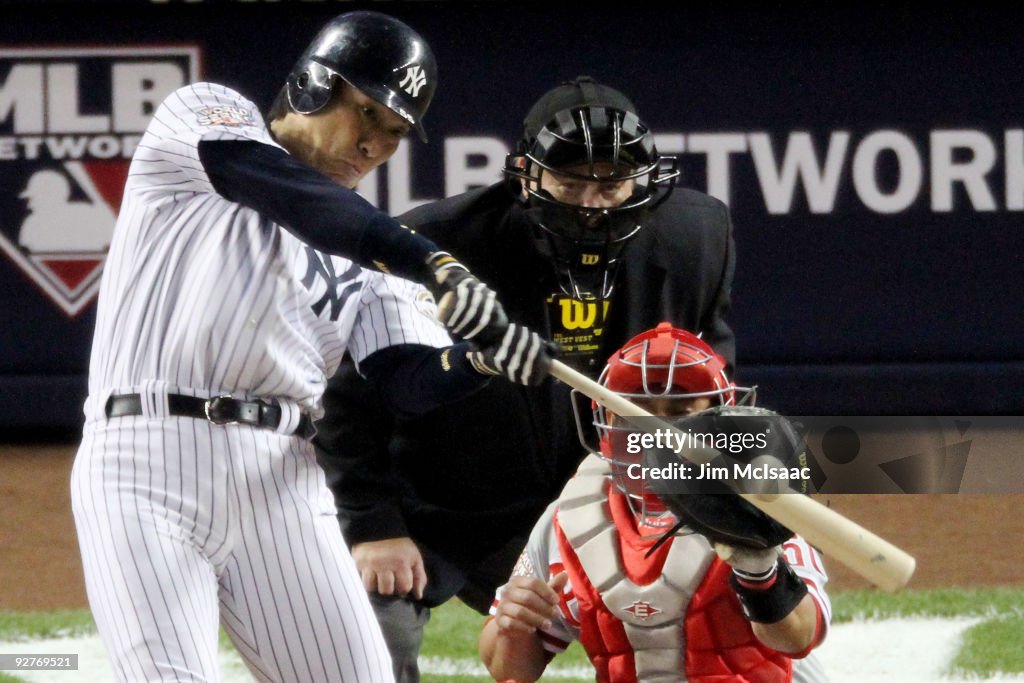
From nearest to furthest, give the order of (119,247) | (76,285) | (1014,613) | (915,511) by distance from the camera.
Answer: (119,247), (1014,613), (915,511), (76,285)

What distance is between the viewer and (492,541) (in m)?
3.97

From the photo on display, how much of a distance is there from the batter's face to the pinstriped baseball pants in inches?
19.7

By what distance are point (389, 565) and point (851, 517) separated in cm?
294

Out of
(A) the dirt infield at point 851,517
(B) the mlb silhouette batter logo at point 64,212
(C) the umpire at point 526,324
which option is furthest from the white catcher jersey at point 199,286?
(B) the mlb silhouette batter logo at point 64,212

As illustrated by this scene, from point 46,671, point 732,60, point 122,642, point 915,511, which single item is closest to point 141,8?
point 732,60

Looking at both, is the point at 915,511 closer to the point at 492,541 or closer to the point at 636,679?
the point at 492,541

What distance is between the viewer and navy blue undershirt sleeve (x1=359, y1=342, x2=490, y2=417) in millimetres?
3035

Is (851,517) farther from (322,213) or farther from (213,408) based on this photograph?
(322,213)

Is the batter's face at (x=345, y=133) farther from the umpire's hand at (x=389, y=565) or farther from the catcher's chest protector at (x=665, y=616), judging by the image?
the umpire's hand at (x=389, y=565)

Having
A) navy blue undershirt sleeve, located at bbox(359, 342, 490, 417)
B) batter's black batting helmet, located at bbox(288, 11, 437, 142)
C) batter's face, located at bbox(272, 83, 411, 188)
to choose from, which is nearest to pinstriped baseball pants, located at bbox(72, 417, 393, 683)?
navy blue undershirt sleeve, located at bbox(359, 342, 490, 417)

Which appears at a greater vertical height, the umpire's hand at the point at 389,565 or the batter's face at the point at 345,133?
the batter's face at the point at 345,133

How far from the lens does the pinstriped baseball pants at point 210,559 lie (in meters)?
2.71

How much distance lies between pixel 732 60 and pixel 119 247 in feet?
14.3

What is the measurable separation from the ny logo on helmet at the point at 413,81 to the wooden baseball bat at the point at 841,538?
95cm
